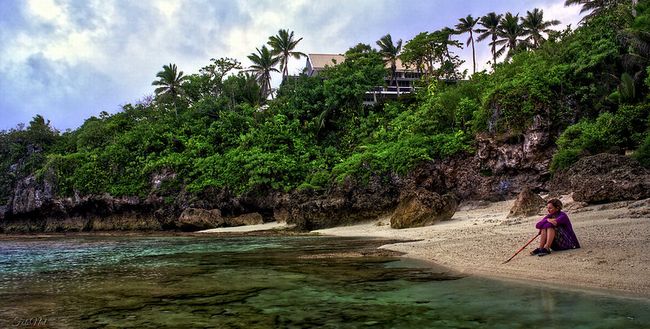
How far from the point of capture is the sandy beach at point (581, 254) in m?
6.25

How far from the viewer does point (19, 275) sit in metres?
10.2

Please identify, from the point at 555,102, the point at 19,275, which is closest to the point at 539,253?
the point at 19,275

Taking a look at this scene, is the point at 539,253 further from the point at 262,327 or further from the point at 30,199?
the point at 30,199

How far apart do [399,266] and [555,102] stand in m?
20.0

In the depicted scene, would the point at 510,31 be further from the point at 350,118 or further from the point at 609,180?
the point at 609,180

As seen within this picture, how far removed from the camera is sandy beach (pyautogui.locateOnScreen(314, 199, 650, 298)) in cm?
625

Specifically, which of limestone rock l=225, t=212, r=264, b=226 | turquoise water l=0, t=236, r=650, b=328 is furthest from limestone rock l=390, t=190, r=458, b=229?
limestone rock l=225, t=212, r=264, b=226

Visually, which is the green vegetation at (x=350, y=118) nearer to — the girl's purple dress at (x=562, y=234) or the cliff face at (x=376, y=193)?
the cliff face at (x=376, y=193)

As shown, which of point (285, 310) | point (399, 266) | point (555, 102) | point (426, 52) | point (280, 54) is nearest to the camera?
point (285, 310)

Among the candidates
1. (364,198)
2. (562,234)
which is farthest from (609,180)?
(364,198)

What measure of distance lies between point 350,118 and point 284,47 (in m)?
16.0

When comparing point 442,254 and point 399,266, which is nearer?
point 399,266

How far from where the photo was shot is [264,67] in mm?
51719

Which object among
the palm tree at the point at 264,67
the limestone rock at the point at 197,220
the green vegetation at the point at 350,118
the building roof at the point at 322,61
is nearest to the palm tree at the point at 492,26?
the green vegetation at the point at 350,118
